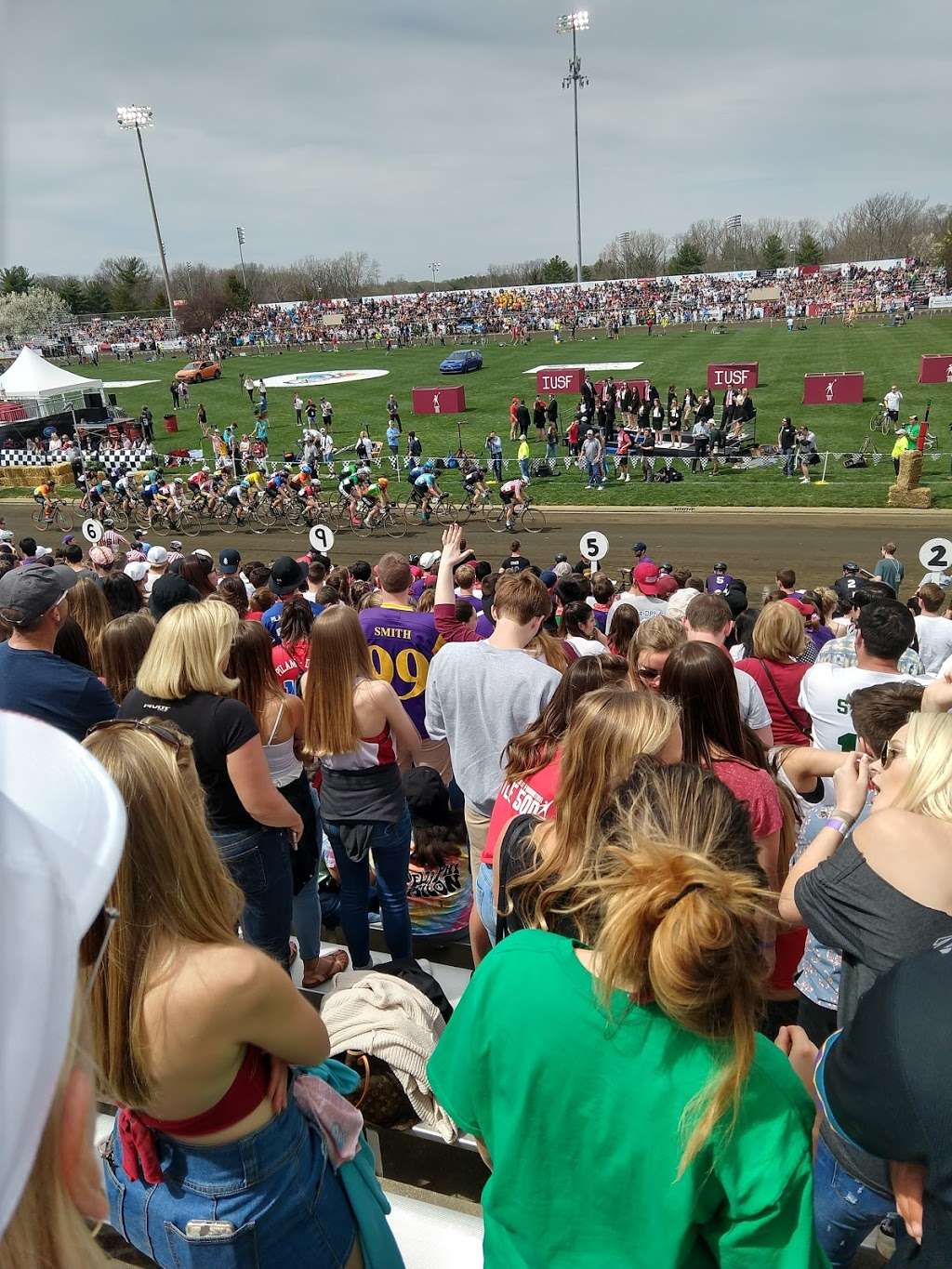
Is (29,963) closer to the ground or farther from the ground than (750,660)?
farther from the ground

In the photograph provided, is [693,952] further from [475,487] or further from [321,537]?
[475,487]

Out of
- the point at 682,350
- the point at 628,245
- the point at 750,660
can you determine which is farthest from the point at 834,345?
the point at 628,245

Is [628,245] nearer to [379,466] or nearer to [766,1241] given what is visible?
[379,466]

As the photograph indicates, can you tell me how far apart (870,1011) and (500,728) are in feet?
8.35

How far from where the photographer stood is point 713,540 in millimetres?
18312

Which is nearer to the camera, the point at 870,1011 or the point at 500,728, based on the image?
the point at 870,1011

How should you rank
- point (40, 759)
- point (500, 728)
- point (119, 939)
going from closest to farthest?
point (40, 759) → point (119, 939) → point (500, 728)

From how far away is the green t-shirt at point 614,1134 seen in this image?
5.40 ft

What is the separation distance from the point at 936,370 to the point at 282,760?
33769 mm

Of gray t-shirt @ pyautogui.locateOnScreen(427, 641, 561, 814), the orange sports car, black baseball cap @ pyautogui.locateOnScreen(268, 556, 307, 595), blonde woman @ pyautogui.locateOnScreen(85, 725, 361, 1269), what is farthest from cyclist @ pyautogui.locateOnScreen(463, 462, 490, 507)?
the orange sports car

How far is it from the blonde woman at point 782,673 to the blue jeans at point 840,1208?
335cm

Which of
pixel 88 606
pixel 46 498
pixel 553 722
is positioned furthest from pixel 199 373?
pixel 553 722

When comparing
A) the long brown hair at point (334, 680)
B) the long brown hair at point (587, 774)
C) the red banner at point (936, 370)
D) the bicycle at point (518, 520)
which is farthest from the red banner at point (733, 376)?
the long brown hair at point (587, 774)

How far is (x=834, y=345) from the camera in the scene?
4541 centimetres
